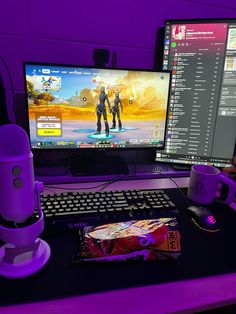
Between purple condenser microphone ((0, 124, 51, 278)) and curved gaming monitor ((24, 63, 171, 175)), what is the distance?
471 millimetres

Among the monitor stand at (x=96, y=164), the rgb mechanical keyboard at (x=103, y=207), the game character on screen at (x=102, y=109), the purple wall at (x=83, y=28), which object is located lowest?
the rgb mechanical keyboard at (x=103, y=207)

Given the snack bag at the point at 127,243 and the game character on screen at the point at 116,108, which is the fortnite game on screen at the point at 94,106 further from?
the snack bag at the point at 127,243

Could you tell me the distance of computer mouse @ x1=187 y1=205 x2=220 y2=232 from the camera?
72 cm

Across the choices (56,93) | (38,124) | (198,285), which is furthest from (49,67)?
(198,285)

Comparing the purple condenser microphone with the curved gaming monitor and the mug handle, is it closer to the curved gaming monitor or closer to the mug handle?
the curved gaming monitor

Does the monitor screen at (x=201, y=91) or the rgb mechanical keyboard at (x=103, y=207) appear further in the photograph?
the monitor screen at (x=201, y=91)

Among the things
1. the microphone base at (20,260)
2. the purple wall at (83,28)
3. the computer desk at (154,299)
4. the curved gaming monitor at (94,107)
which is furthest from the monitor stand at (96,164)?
the computer desk at (154,299)

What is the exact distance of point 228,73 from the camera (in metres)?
1.06

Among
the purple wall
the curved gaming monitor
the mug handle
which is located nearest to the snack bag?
the mug handle

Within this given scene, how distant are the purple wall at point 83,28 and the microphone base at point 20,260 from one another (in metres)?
0.69

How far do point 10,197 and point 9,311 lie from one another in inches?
7.7

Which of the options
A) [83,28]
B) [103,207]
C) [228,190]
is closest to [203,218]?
[228,190]

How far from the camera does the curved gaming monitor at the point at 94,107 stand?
929 millimetres

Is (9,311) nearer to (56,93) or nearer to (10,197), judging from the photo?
(10,197)
